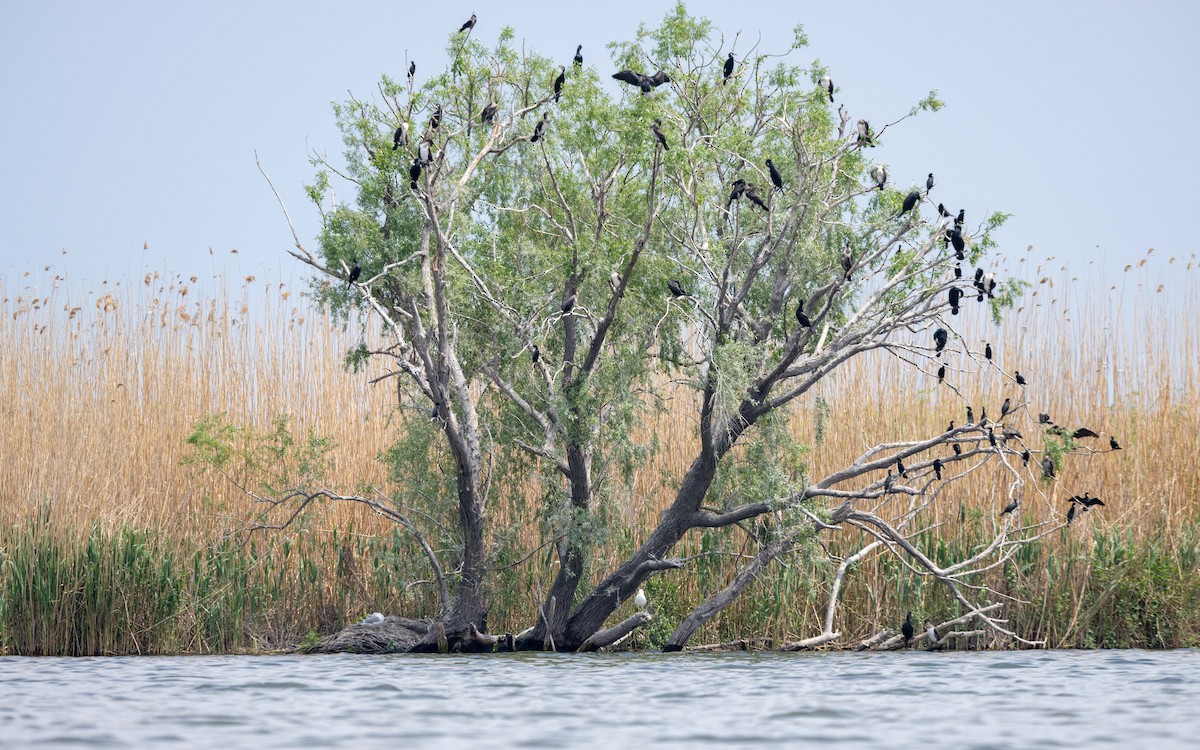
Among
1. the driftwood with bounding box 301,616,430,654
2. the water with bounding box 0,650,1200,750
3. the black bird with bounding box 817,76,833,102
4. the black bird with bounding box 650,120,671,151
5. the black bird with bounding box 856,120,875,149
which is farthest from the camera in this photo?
the driftwood with bounding box 301,616,430,654

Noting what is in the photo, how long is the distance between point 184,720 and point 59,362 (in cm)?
655

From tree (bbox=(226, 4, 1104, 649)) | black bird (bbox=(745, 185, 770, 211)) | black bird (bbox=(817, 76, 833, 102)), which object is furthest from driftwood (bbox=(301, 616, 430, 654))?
black bird (bbox=(817, 76, 833, 102))

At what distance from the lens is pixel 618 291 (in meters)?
7.53

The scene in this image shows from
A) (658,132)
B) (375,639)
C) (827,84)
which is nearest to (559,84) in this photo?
(658,132)

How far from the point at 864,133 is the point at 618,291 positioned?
5.76ft

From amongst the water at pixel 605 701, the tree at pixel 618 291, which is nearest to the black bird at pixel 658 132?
the tree at pixel 618 291

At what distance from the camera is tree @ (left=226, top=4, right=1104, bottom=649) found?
7617mm

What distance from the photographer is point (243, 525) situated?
904 centimetres

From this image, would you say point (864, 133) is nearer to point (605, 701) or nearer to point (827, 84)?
point (827, 84)

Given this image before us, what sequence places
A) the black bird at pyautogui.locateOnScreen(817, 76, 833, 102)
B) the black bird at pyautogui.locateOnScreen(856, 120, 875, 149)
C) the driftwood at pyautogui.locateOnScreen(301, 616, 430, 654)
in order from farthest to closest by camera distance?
the driftwood at pyautogui.locateOnScreen(301, 616, 430, 654), the black bird at pyautogui.locateOnScreen(817, 76, 833, 102), the black bird at pyautogui.locateOnScreen(856, 120, 875, 149)

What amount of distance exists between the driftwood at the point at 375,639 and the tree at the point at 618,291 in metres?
0.21

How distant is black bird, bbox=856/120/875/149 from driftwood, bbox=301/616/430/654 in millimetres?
4140

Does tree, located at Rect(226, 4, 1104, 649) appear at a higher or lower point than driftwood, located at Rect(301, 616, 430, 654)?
higher

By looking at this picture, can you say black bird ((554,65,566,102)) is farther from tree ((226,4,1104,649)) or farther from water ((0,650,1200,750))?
water ((0,650,1200,750))
